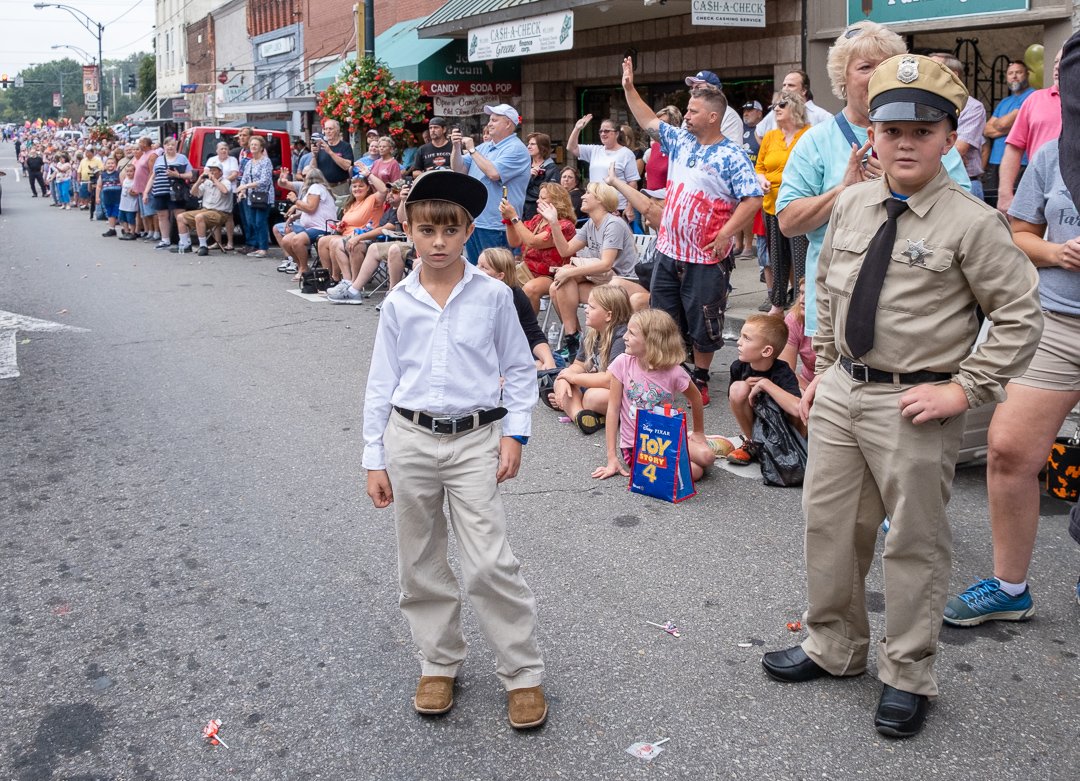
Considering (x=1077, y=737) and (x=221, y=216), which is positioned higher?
(x=221, y=216)

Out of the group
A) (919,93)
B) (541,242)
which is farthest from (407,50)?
(919,93)

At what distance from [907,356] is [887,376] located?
0.08 meters

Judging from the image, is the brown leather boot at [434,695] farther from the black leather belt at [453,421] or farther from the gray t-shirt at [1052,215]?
the gray t-shirt at [1052,215]

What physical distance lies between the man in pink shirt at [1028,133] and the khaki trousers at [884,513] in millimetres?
2200

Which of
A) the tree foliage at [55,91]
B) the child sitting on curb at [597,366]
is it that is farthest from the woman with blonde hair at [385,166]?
the tree foliage at [55,91]

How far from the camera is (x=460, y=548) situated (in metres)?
3.42

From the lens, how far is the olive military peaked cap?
9.96ft

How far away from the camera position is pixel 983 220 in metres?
3.04

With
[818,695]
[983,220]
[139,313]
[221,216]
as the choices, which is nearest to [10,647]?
[818,695]

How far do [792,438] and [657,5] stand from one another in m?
10.6

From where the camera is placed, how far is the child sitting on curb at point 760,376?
5727 millimetres

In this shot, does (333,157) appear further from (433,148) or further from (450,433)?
(450,433)

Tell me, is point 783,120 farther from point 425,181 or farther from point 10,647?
point 10,647

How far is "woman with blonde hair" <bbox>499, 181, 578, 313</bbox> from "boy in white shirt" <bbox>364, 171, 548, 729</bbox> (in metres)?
5.59
